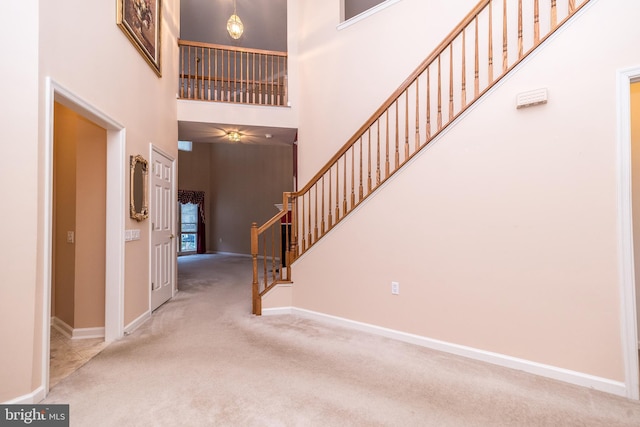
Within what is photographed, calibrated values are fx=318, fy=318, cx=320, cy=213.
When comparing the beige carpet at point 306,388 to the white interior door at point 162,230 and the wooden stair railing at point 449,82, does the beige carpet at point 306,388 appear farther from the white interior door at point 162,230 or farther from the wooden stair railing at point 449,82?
the wooden stair railing at point 449,82

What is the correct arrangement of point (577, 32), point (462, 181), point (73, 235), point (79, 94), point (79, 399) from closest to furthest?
point (79, 399)
point (577, 32)
point (79, 94)
point (462, 181)
point (73, 235)

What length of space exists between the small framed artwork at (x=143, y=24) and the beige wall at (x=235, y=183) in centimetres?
506

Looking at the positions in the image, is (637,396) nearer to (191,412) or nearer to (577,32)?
(577,32)

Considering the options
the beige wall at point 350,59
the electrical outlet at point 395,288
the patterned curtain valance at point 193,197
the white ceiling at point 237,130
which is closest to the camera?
the electrical outlet at point 395,288

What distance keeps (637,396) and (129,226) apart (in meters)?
4.05

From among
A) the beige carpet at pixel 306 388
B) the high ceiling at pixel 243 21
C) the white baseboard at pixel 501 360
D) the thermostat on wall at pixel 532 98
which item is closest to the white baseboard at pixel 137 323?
the beige carpet at pixel 306 388

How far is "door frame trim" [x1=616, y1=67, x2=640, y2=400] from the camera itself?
191cm

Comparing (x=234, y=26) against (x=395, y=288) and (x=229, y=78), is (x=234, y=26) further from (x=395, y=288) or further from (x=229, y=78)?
(x=395, y=288)

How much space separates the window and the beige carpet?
7567 mm

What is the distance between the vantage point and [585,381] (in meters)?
2.04

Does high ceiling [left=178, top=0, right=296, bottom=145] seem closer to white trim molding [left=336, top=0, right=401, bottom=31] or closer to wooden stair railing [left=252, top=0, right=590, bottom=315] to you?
white trim molding [left=336, top=0, right=401, bottom=31]

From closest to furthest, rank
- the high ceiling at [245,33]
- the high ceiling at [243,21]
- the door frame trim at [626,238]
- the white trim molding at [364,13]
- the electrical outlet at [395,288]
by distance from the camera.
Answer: the door frame trim at [626,238] < the electrical outlet at [395,288] < the white trim molding at [364,13] < the high ceiling at [245,33] < the high ceiling at [243,21]

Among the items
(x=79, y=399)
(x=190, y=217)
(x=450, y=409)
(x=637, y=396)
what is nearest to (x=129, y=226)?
(x=79, y=399)

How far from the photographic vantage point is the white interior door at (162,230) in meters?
3.76
